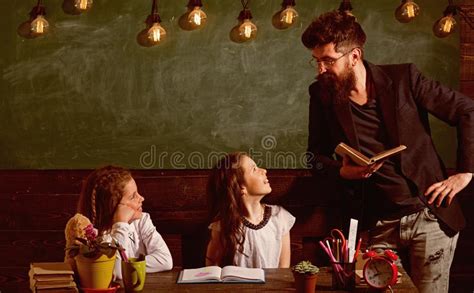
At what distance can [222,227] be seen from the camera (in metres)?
3.71

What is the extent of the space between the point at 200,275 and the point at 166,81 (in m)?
1.91

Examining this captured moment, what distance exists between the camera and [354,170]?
11.2ft

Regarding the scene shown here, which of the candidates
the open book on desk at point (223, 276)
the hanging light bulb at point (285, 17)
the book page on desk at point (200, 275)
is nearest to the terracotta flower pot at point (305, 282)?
the open book on desk at point (223, 276)

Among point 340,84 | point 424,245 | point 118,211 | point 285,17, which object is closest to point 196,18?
point 285,17

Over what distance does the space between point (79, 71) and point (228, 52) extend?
936 millimetres

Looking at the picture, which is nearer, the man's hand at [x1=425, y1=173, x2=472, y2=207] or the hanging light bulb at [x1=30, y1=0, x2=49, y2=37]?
the man's hand at [x1=425, y1=173, x2=472, y2=207]

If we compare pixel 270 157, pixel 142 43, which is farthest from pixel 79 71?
pixel 270 157

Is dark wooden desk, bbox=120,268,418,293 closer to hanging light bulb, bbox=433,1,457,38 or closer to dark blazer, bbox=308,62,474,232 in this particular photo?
dark blazer, bbox=308,62,474,232

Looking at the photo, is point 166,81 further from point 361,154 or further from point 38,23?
point 361,154

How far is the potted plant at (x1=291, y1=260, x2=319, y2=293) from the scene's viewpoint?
9.34 feet

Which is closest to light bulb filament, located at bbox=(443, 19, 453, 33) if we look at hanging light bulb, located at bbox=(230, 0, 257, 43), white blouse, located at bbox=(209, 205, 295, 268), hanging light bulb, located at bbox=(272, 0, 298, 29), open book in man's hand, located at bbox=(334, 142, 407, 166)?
hanging light bulb, located at bbox=(272, 0, 298, 29)

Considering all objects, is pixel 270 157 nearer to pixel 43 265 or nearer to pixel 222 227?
pixel 222 227

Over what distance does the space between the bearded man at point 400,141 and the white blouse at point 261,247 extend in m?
0.50

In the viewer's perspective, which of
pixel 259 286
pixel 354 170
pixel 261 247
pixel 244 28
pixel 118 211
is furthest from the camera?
pixel 244 28
